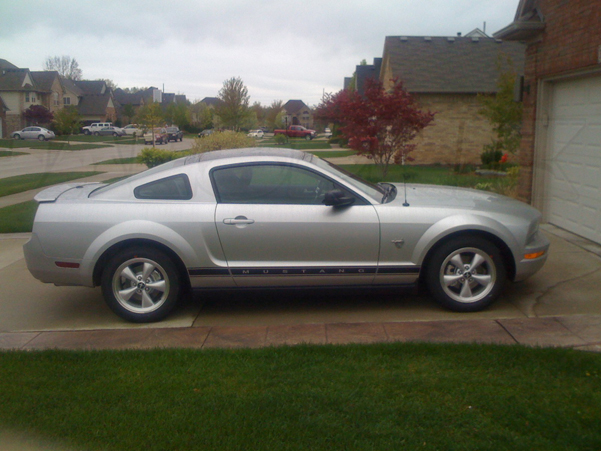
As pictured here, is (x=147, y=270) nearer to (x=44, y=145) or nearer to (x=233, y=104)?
(x=233, y=104)

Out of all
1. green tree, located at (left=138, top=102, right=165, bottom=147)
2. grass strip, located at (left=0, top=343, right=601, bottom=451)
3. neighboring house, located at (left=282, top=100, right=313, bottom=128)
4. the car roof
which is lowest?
grass strip, located at (left=0, top=343, right=601, bottom=451)

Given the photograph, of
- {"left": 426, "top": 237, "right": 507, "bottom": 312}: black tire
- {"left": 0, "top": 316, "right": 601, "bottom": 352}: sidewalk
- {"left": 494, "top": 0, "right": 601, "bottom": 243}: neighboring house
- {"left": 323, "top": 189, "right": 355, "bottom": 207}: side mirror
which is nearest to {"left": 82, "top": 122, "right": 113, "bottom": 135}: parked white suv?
{"left": 494, "top": 0, "right": 601, "bottom": 243}: neighboring house

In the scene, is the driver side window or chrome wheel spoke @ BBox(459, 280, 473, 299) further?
the driver side window

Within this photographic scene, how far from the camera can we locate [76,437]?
3445 mm

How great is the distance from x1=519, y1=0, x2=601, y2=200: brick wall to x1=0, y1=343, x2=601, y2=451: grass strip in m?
5.24

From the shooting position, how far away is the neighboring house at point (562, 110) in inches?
317

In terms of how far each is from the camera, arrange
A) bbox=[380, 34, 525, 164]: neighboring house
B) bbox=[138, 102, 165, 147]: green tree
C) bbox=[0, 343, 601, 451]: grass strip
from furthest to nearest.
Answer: bbox=[138, 102, 165, 147]: green tree, bbox=[380, 34, 525, 164]: neighboring house, bbox=[0, 343, 601, 451]: grass strip

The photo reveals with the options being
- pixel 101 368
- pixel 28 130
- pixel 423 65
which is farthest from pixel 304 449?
pixel 28 130

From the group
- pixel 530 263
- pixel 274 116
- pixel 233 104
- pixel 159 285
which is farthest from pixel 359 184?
pixel 274 116

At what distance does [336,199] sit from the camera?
5.47 m

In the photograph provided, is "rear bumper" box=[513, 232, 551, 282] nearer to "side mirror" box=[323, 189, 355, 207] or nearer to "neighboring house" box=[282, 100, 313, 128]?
"side mirror" box=[323, 189, 355, 207]

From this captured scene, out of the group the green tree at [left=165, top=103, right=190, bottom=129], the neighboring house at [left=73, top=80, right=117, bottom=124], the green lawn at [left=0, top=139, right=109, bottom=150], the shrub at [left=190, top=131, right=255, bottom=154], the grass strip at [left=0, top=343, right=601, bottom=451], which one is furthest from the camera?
the green tree at [left=165, top=103, right=190, bottom=129]

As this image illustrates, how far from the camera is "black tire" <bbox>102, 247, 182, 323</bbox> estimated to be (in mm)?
5520

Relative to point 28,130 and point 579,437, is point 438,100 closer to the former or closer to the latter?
point 579,437
